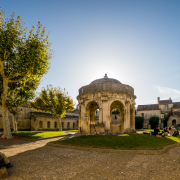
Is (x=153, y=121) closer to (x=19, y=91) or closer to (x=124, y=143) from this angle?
(x=19, y=91)

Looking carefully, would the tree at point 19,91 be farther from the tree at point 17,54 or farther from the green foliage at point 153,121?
the green foliage at point 153,121

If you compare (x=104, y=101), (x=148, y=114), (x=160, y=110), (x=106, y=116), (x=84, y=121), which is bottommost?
(x=148, y=114)

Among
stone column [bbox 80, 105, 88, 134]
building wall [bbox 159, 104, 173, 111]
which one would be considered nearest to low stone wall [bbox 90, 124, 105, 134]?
stone column [bbox 80, 105, 88, 134]

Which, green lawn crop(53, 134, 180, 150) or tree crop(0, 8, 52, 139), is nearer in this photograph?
green lawn crop(53, 134, 180, 150)

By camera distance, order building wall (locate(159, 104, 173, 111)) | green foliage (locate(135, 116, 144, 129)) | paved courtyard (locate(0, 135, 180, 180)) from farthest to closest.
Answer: building wall (locate(159, 104, 173, 111)) → green foliage (locate(135, 116, 144, 129)) → paved courtyard (locate(0, 135, 180, 180))

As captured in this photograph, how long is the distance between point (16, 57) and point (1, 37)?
2.67m

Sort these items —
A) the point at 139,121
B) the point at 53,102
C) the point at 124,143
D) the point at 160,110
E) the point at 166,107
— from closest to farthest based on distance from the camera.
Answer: the point at 124,143, the point at 53,102, the point at 139,121, the point at 160,110, the point at 166,107

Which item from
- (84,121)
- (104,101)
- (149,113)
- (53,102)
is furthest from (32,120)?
(149,113)

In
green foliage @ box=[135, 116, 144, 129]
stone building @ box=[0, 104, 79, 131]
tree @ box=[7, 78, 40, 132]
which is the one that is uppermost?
tree @ box=[7, 78, 40, 132]

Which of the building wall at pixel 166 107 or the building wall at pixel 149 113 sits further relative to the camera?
the building wall at pixel 166 107

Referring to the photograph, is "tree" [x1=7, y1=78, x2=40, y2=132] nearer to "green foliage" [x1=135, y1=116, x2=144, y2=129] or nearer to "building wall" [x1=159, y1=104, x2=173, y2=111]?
"green foliage" [x1=135, y1=116, x2=144, y2=129]

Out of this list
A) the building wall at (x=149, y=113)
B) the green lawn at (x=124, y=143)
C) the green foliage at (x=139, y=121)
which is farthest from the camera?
the building wall at (x=149, y=113)

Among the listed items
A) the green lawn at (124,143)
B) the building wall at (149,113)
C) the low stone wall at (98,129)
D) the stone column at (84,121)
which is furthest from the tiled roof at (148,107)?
the green lawn at (124,143)

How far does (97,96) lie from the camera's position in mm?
21359
